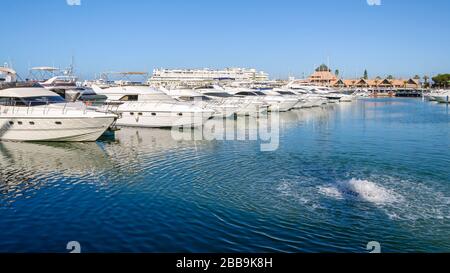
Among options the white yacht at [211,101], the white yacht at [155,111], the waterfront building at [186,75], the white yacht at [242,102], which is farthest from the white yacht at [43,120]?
the waterfront building at [186,75]

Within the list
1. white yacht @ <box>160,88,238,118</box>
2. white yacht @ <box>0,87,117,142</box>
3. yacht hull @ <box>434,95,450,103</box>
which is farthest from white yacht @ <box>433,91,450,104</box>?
white yacht @ <box>0,87,117,142</box>

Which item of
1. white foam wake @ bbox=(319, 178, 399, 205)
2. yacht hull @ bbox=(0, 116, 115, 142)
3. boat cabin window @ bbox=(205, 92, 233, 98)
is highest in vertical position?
boat cabin window @ bbox=(205, 92, 233, 98)

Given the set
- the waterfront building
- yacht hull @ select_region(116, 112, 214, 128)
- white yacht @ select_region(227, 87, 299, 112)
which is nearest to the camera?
yacht hull @ select_region(116, 112, 214, 128)

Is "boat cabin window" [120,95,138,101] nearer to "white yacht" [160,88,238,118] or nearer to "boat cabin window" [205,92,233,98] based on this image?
"white yacht" [160,88,238,118]

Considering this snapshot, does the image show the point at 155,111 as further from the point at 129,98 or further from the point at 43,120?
the point at 43,120

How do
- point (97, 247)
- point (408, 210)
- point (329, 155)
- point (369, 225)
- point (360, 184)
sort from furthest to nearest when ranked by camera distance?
point (329, 155) → point (360, 184) → point (408, 210) → point (369, 225) → point (97, 247)

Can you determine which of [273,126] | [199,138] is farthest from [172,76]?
[199,138]

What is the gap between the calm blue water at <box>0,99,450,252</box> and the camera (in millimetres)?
11016

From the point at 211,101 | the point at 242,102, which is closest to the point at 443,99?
the point at 242,102

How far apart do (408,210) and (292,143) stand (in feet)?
48.6

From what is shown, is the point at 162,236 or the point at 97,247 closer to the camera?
the point at 97,247

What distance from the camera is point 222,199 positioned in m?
14.4
